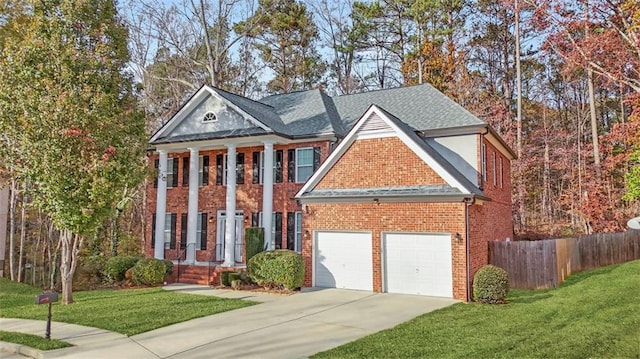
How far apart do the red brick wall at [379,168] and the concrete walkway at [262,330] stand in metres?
3.69

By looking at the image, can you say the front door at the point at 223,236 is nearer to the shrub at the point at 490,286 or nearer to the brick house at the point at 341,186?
the brick house at the point at 341,186

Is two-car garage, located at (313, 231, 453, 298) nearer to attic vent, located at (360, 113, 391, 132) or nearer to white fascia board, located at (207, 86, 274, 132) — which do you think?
attic vent, located at (360, 113, 391, 132)

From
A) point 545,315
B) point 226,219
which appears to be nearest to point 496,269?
point 545,315

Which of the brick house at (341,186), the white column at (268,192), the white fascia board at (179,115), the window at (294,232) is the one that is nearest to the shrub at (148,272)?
the brick house at (341,186)

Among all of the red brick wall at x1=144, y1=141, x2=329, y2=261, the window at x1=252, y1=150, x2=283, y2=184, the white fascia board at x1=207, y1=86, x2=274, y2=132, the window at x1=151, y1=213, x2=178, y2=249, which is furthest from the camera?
the window at x1=151, y1=213, x2=178, y2=249

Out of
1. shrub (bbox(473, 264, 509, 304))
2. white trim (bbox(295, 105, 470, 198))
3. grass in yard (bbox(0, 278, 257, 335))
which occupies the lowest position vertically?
grass in yard (bbox(0, 278, 257, 335))

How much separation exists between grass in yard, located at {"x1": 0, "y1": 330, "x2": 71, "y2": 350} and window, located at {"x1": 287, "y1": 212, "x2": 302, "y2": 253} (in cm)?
1047

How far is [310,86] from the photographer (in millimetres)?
35500

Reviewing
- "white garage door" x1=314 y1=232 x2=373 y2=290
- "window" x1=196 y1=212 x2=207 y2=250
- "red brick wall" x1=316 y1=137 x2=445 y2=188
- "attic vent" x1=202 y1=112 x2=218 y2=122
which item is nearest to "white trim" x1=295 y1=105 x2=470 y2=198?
"red brick wall" x1=316 y1=137 x2=445 y2=188

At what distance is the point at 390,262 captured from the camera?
14195 millimetres

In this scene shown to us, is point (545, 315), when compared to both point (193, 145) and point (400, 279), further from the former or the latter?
point (193, 145)

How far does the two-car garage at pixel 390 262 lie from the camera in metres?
13.4

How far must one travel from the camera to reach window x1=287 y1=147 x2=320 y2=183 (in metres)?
18.7

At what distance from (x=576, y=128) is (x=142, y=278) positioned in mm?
34599
